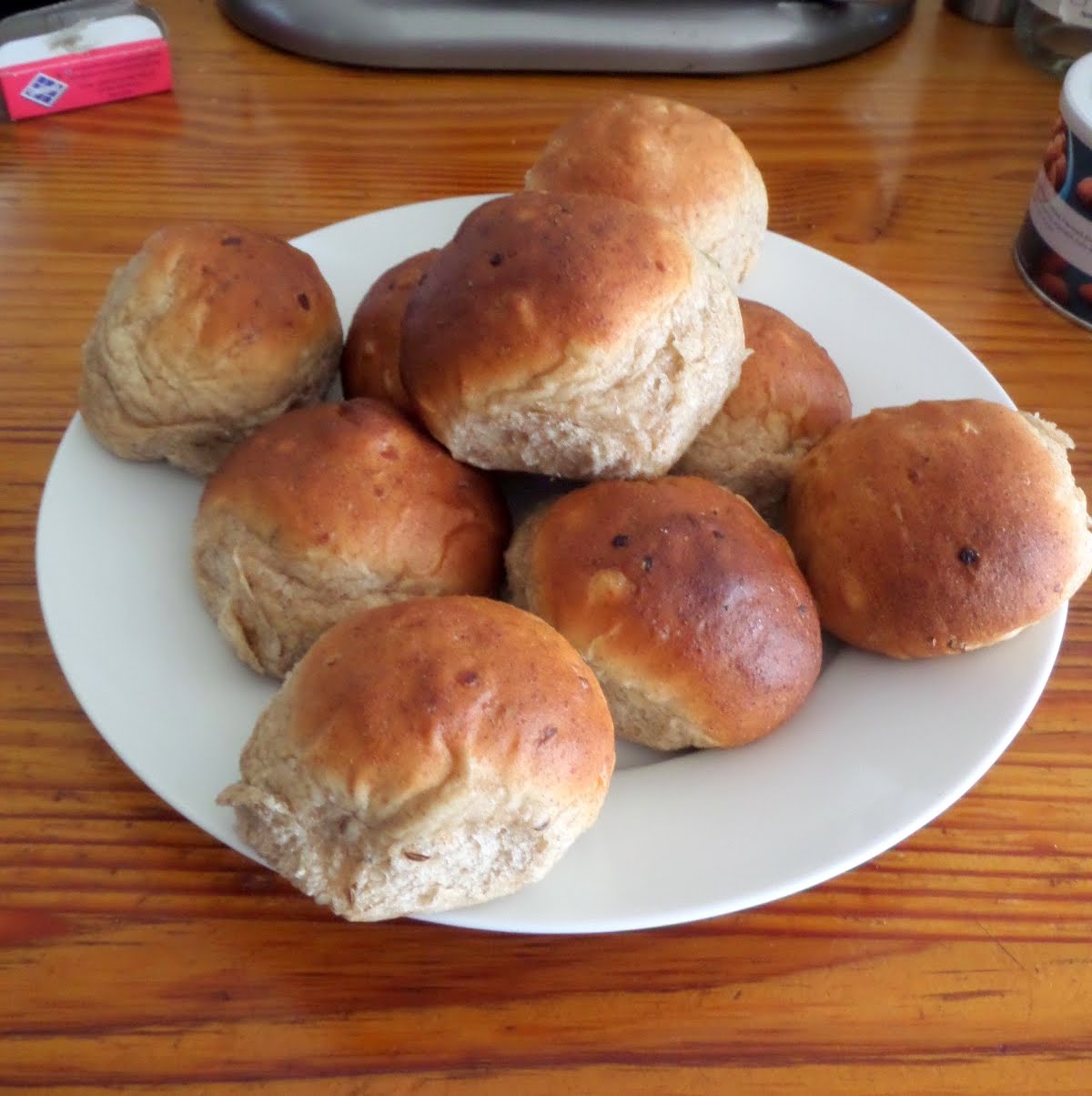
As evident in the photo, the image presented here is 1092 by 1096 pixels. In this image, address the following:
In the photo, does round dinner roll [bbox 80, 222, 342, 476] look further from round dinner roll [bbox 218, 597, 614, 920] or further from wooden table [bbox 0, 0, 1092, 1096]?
round dinner roll [bbox 218, 597, 614, 920]

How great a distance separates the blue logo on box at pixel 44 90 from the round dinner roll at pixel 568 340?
1.18m

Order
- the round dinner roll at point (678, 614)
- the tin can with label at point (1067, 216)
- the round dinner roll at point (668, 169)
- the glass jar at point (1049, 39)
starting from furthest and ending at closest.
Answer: the glass jar at point (1049, 39)
the tin can with label at point (1067, 216)
the round dinner roll at point (668, 169)
the round dinner roll at point (678, 614)

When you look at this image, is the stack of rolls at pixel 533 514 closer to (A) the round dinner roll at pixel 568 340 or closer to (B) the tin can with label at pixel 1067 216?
(A) the round dinner roll at pixel 568 340

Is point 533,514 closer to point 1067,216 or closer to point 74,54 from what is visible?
point 1067,216

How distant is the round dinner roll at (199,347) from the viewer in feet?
3.41

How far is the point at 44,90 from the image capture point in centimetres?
A: 182

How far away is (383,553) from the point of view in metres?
0.93

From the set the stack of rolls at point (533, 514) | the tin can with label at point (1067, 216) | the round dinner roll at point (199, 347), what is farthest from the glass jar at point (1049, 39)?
the round dinner roll at point (199, 347)

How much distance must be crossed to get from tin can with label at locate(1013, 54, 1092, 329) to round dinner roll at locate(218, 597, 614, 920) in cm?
103

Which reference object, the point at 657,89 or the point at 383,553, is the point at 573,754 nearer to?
the point at 383,553

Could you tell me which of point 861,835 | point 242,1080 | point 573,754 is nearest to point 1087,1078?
point 861,835

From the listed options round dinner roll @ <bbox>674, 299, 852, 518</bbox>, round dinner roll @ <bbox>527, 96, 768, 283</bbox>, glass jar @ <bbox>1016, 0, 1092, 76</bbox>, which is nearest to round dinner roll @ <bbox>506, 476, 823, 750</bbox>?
round dinner roll @ <bbox>674, 299, 852, 518</bbox>

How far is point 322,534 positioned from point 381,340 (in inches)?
10.4

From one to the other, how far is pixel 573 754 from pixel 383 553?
267mm
